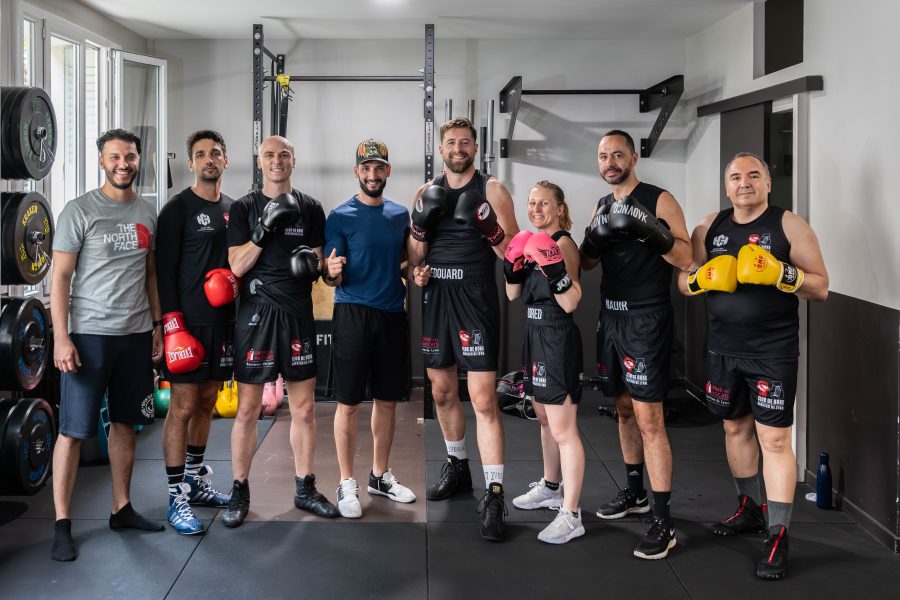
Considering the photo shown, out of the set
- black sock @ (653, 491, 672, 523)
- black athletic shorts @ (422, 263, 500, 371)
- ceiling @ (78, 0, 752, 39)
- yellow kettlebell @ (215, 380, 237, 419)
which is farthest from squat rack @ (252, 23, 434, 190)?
black sock @ (653, 491, 672, 523)

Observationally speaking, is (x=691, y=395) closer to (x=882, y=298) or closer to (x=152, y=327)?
(x=882, y=298)

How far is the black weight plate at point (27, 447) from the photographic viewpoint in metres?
3.60

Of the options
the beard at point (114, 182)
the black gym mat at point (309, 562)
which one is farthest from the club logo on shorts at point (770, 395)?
the beard at point (114, 182)

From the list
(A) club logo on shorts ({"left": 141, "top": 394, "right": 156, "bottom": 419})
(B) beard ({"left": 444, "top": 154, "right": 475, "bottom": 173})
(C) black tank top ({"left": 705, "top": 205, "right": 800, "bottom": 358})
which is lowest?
(A) club logo on shorts ({"left": 141, "top": 394, "right": 156, "bottom": 419})

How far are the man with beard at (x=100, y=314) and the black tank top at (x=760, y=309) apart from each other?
247 cm

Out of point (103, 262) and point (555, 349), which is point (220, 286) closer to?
point (103, 262)

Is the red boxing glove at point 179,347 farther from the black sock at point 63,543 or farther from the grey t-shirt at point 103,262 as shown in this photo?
the black sock at point 63,543

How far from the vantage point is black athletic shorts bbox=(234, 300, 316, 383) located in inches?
144

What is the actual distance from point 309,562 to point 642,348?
5.37 ft

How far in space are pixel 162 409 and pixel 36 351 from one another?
1760mm

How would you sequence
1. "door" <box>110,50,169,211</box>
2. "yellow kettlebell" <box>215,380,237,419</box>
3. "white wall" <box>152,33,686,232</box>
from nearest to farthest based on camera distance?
1. "yellow kettlebell" <box>215,380,237,419</box>
2. "door" <box>110,50,169,211</box>
3. "white wall" <box>152,33,686,232</box>

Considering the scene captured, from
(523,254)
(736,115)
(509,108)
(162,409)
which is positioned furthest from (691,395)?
(162,409)

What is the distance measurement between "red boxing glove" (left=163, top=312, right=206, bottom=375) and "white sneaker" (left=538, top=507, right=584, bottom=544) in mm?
1688

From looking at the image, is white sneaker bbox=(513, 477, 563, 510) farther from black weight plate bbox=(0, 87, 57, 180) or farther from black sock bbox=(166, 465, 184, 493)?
black weight plate bbox=(0, 87, 57, 180)
